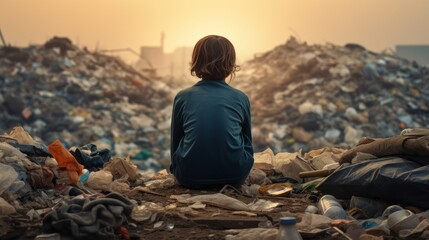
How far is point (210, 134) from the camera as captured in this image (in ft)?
13.2

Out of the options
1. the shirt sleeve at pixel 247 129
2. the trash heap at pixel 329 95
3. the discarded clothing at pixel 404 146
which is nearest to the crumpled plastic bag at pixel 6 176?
the shirt sleeve at pixel 247 129

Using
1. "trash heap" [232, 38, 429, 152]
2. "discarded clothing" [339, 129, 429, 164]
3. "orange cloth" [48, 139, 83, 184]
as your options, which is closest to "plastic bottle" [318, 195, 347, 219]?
"discarded clothing" [339, 129, 429, 164]

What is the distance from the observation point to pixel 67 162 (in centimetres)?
420

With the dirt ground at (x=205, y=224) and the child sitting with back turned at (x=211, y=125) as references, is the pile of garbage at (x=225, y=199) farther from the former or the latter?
the child sitting with back turned at (x=211, y=125)

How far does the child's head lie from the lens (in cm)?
416

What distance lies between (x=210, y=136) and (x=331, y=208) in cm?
98

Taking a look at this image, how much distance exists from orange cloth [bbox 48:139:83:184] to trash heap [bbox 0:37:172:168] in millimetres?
6104

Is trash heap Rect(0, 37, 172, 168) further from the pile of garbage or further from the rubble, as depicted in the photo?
the pile of garbage

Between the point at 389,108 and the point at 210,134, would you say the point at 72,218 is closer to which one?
the point at 210,134

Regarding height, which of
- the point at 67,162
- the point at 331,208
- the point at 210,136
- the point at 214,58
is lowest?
the point at 331,208

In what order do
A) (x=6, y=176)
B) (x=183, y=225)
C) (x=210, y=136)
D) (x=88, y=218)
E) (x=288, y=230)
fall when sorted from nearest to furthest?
(x=288, y=230), (x=88, y=218), (x=183, y=225), (x=6, y=176), (x=210, y=136)

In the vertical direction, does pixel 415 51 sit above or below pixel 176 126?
above

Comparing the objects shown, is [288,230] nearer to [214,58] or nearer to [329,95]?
[214,58]

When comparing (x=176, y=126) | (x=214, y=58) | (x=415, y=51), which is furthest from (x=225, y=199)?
(x=415, y=51)
